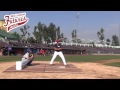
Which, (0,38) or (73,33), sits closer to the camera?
(0,38)

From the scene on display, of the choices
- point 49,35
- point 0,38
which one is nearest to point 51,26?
point 49,35
